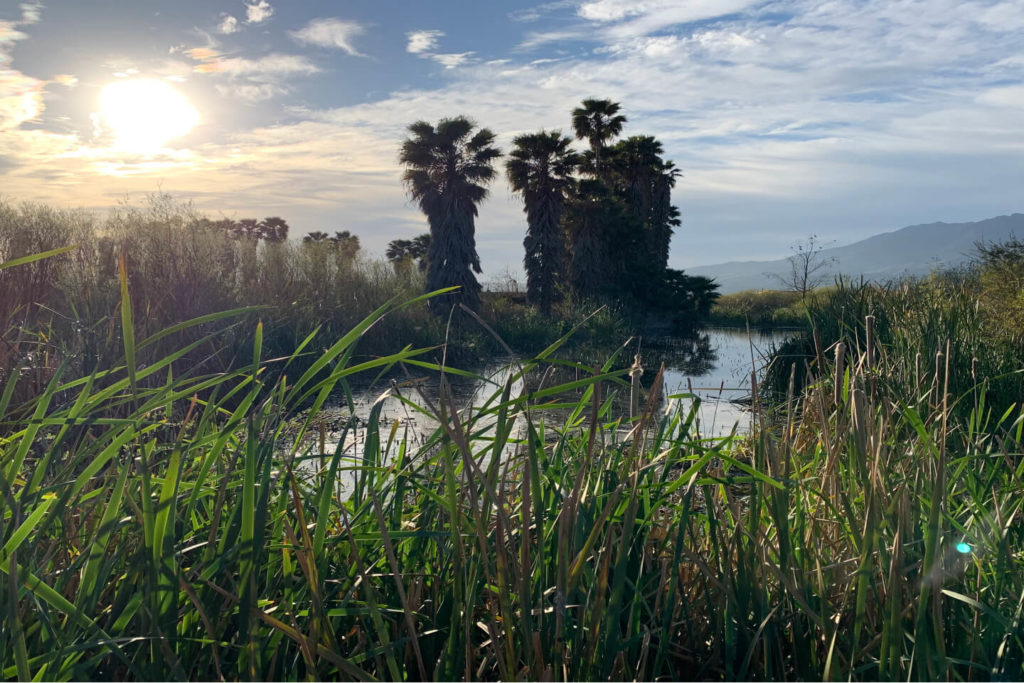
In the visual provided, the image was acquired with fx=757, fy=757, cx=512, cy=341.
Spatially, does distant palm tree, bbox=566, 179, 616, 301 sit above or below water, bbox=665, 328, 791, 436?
above

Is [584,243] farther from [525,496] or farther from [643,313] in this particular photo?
[525,496]

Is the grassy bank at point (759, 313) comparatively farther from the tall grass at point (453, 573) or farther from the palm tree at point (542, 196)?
the tall grass at point (453, 573)

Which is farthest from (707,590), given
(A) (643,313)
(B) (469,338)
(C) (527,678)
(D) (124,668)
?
(A) (643,313)

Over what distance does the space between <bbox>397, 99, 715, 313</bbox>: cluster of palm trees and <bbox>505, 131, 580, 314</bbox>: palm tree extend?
0.10 ft

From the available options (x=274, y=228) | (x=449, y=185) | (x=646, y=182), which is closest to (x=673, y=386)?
(x=449, y=185)

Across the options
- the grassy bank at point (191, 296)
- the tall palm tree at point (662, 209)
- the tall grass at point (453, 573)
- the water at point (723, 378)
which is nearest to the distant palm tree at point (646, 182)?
the tall palm tree at point (662, 209)

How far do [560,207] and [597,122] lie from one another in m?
4.78

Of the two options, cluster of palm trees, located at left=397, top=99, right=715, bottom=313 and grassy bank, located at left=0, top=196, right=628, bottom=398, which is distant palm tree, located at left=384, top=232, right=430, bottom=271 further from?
grassy bank, located at left=0, top=196, right=628, bottom=398

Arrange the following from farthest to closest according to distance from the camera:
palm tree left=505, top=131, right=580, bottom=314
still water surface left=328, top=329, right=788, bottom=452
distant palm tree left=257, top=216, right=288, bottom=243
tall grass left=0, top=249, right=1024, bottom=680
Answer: distant palm tree left=257, top=216, right=288, bottom=243 → palm tree left=505, top=131, right=580, bottom=314 → still water surface left=328, top=329, right=788, bottom=452 → tall grass left=0, top=249, right=1024, bottom=680

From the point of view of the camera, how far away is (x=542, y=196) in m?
23.2

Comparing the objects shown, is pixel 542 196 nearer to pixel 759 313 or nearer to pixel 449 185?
pixel 449 185

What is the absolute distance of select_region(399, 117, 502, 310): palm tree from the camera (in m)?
19.5

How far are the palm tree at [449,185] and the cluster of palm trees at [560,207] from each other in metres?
0.03

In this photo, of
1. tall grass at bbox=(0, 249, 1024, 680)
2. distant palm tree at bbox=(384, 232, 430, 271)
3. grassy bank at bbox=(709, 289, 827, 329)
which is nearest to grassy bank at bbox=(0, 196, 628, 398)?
tall grass at bbox=(0, 249, 1024, 680)
